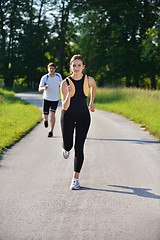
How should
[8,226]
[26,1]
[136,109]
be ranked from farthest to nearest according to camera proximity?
1. [26,1]
2. [136,109]
3. [8,226]

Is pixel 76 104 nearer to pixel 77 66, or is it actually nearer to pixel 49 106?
pixel 77 66

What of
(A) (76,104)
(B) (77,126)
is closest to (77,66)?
(A) (76,104)

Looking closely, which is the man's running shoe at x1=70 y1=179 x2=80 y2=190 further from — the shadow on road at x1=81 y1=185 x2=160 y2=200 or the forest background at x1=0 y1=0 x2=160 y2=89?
the forest background at x1=0 y1=0 x2=160 y2=89

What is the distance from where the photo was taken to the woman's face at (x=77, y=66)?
6371mm

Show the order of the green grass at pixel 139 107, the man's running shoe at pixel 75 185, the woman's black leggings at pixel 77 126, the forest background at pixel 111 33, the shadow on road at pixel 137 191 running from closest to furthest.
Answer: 1. the shadow on road at pixel 137 191
2. the man's running shoe at pixel 75 185
3. the woman's black leggings at pixel 77 126
4. the green grass at pixel 139 107
5. the forest background at pixel 111 33

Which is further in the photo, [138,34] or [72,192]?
[138,34]

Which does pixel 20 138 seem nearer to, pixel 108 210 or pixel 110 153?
pixel 110 153

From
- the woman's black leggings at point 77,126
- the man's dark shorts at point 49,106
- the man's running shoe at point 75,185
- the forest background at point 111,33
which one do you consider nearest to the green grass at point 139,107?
the man's dark shorts at point 49,106

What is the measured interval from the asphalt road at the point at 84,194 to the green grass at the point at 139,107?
3583 mm

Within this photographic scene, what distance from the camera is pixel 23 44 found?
6088 centimetres

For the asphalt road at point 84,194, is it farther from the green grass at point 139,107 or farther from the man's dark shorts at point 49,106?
the green grass at point 139,107

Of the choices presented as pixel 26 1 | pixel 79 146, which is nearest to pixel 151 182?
pixel 79 146

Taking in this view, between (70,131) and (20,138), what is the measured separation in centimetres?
524

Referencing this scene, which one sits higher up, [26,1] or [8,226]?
[26,1]
